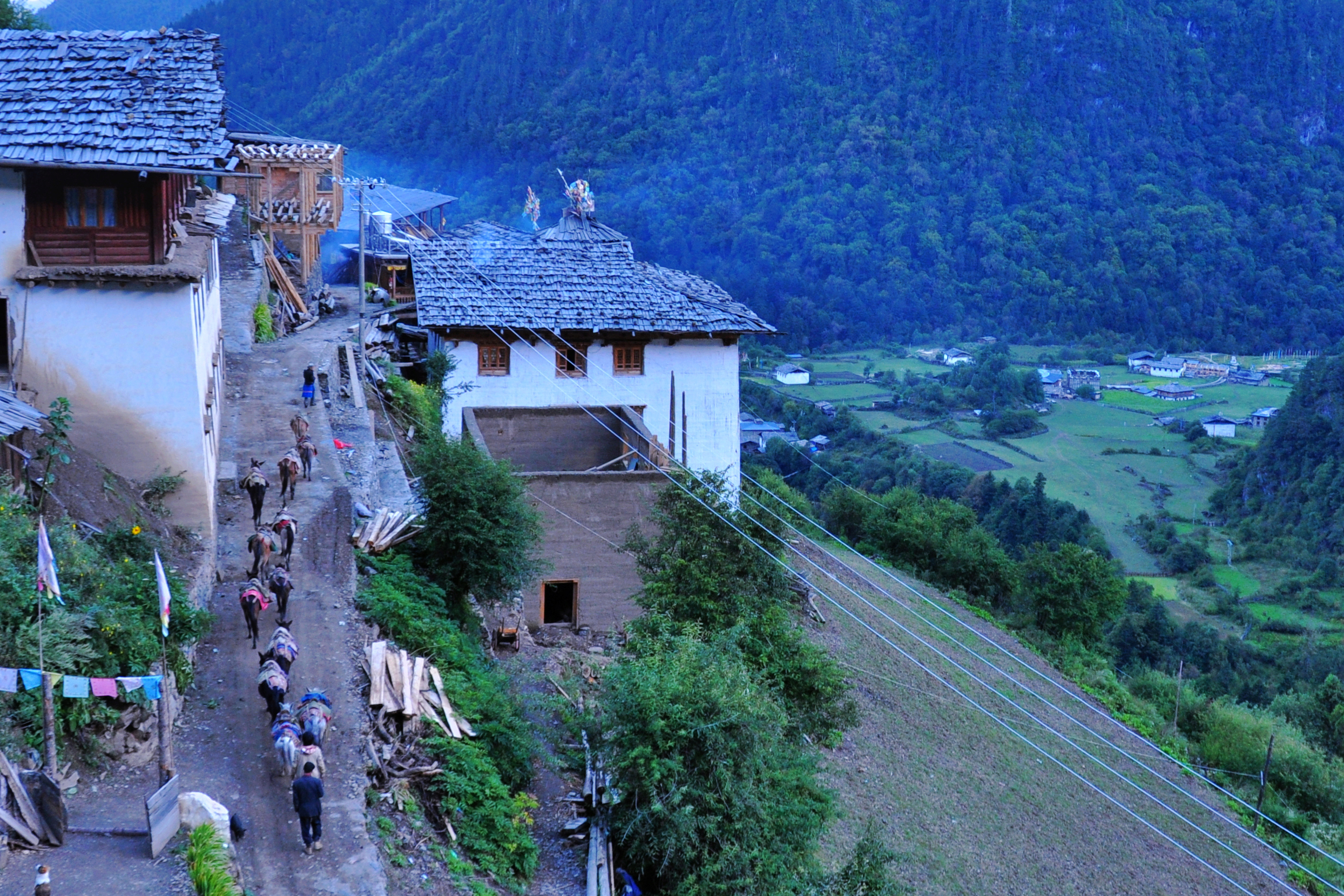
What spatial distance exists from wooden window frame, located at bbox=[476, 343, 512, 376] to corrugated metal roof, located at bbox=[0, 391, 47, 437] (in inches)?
634

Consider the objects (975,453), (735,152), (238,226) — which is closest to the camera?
(238,226)

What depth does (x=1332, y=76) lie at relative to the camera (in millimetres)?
138375

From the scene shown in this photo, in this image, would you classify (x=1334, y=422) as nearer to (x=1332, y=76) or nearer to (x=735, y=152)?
(x=735, y=152)

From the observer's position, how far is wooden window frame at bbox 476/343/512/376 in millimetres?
32812

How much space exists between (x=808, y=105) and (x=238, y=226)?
96380 millimetres

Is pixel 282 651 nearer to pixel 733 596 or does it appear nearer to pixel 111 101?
pixel 111 101

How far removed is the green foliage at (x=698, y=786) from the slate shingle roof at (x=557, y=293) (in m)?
17.3

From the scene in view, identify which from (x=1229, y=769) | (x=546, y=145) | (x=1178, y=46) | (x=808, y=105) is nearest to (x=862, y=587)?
(x=1229, y=769)

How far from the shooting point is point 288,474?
68.0ft

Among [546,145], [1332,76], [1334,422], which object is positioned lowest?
[1334,422]

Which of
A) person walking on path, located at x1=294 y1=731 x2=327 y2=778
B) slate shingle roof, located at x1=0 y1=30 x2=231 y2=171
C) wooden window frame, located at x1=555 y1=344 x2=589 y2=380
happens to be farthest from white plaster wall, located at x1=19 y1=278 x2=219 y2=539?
wooden window frame, located at x1=555 y1=344 x2=589 y2=380

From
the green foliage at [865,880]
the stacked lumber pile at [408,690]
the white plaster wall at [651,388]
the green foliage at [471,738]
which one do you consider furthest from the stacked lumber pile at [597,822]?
the white plaster wall at [651,388]

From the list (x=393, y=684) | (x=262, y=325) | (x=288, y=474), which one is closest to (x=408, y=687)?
(x=393, y=684)

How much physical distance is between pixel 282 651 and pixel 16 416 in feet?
16.1
